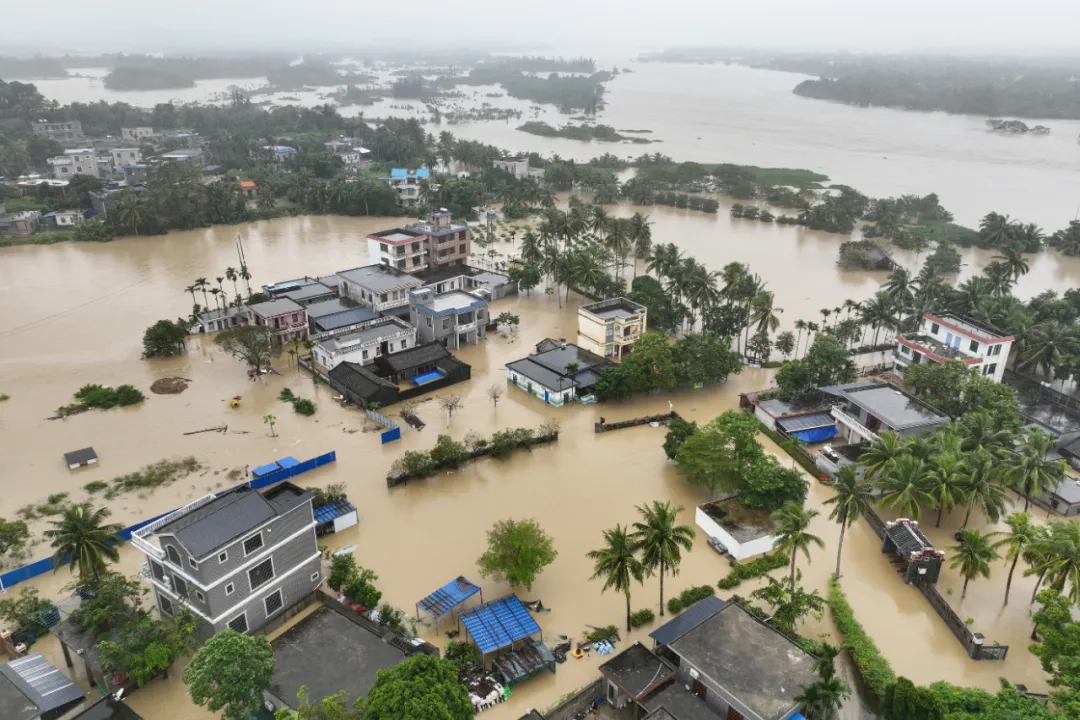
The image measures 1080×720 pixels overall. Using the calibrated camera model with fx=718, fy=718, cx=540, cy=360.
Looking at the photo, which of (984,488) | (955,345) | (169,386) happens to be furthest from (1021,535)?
(169,386)

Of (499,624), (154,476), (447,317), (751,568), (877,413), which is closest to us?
(499,624)

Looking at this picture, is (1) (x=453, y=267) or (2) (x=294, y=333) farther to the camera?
(1) (x=453, y=267)

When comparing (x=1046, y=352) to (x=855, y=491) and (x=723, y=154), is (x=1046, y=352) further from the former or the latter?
(x=723, y=154)

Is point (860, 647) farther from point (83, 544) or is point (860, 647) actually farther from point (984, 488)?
point (83, 544)

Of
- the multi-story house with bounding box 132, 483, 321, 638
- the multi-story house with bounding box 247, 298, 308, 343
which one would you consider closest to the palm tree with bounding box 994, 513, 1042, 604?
the multi-story house with bounding box 132, 483, 321, 638

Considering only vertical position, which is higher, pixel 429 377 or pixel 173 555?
pixel 173 555

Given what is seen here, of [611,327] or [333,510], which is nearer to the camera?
[333,510]

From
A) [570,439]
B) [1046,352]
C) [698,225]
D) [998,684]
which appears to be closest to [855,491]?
[998,684]

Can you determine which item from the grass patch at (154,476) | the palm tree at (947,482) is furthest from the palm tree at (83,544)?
the palm tree at (947,482)
